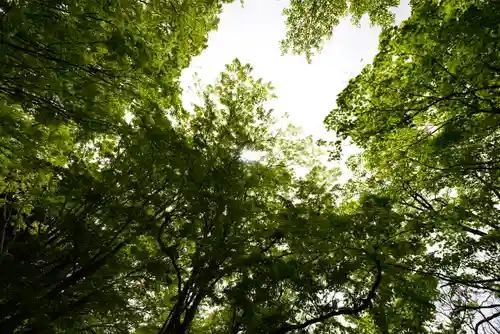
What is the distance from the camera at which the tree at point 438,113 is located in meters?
3.52

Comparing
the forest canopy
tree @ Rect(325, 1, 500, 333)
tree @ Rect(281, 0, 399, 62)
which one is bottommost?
the forest canopy

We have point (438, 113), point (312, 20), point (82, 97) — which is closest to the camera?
point (82, 97)

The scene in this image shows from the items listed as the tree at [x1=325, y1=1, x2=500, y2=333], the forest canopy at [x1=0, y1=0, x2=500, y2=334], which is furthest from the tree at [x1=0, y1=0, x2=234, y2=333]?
the tree at [x1=325, y1=1, x2=500, y2=333]

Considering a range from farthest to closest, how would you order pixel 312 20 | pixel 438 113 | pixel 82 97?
pixel 312 20 < pixel 438 113 < pixel 82 97

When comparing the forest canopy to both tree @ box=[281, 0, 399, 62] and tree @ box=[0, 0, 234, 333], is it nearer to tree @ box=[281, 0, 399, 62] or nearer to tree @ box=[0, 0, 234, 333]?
tree @ box=[0, 0, 234, 333]

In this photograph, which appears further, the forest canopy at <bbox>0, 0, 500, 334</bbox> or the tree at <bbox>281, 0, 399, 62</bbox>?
the tree at <bbox>281, 0, 399, 62</bbox>

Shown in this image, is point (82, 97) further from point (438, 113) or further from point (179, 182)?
point (438, 113)

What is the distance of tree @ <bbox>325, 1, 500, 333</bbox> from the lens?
11.5ft

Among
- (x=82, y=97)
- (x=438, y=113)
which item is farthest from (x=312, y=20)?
(x=82, y=97)

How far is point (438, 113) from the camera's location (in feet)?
18.6

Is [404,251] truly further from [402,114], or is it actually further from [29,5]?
[29,5]

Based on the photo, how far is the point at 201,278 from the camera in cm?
326

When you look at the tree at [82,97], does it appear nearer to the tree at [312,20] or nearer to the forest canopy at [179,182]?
the forest canopy at [179,182]

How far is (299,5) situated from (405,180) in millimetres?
6038
